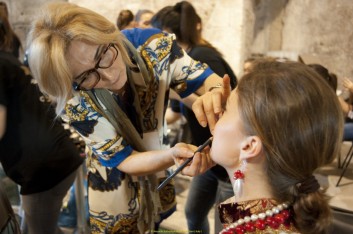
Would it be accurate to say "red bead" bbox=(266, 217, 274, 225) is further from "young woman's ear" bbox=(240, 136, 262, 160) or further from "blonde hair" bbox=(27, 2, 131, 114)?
"blonde hair" bbox=(27, 2, 131, 114)

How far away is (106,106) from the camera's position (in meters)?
1.01

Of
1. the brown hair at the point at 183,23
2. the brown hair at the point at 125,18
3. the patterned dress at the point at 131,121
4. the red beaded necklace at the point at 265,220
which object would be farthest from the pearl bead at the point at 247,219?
the brown hair at the point at 125,18

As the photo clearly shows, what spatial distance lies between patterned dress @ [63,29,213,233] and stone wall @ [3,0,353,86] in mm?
481

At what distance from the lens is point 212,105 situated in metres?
0.88

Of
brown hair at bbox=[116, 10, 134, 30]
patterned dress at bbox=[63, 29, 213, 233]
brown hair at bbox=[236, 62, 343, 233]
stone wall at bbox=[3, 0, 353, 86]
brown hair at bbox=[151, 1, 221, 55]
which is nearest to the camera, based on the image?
brown hair at bbox=[236, 62, 343, 233]

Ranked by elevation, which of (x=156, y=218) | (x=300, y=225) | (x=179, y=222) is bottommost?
(x=179, y=222)

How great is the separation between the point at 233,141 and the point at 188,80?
0.39m

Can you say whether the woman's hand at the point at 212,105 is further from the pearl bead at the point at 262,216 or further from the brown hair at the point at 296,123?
the pearl bead at the point at 262,216

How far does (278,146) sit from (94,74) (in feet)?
1.73

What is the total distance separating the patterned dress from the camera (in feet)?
3.36

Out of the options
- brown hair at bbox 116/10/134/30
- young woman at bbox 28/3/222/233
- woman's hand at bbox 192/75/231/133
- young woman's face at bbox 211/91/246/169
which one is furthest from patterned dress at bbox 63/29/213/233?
brown hair at bbox 116/10/134/30

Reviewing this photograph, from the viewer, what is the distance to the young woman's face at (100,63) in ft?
3.05

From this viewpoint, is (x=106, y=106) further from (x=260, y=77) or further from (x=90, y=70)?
(x=260, y=77)

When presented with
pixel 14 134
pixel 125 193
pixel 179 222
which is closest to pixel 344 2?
pixel 125 193
